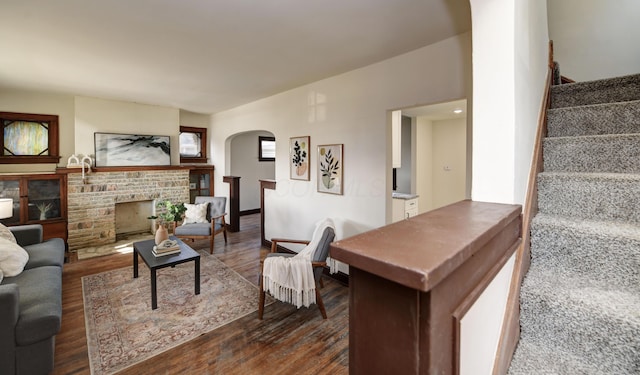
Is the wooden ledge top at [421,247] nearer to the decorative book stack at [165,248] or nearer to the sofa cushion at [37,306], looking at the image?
the sofa cushion at [37,306]

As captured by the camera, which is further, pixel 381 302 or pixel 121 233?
pixel 121 233

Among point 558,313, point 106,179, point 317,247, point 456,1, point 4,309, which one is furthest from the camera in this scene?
point 106,179

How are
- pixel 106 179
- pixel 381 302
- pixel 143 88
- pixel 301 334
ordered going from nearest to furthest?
1. pixel 381 302
2. pixel 301 334
3. pixel 143 88
4. pixel 106 179

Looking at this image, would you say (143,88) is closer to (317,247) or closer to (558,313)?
(317,247)

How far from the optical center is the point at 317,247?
2639mm

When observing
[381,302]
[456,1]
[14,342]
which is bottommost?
[14,342]

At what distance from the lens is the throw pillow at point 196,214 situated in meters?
4.68

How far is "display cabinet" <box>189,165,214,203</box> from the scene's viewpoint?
614cm

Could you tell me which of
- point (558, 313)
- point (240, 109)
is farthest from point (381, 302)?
point (240, 109)

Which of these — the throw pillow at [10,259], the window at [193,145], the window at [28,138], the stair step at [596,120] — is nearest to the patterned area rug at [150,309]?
the throw pillow at [10,259]

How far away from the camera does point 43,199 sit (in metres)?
4.35

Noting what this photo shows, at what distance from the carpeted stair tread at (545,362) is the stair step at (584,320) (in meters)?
0.02

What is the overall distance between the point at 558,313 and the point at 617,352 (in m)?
0.15

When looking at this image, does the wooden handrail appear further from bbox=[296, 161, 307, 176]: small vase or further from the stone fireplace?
the stone fireplace
